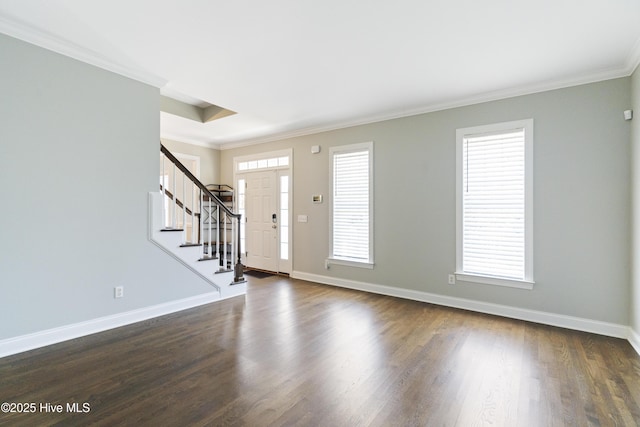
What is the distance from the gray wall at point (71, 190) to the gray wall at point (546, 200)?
10.6 ft

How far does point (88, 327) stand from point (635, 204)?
18.3 feet

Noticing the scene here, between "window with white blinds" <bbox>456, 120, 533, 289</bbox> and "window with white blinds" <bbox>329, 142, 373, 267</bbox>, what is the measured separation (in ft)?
4.54

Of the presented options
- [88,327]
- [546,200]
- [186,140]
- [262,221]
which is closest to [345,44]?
[546,200]

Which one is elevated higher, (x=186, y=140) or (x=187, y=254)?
(x=186, y=140)

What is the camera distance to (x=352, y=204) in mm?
5113

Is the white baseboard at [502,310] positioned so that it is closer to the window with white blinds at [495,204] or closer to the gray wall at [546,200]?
the gray wall at [546,200]

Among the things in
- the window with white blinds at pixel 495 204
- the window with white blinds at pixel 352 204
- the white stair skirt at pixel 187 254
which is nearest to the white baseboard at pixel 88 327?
the white stair skirt at pixel 187 254

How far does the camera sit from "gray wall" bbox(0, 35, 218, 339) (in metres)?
2.66

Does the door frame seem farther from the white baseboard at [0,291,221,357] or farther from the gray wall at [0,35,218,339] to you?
the gray wall at [0,35,218,339]

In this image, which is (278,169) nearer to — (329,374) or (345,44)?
(345,44)

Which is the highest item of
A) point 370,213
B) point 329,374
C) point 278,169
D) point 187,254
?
point 278,169

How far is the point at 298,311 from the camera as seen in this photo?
3.89 meters

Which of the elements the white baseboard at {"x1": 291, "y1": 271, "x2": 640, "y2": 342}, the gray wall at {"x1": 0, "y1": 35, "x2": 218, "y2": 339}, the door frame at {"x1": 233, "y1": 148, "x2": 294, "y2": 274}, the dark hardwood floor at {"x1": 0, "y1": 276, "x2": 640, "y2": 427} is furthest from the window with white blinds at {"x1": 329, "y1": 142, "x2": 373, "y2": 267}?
the gray wall at {"x1": 0, "y1": 35, "x2": 218, "y2": 339}

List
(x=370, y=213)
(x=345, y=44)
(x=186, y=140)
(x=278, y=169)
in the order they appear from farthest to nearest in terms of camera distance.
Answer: (x=186, y=140), (x=278, y=169), (x=370, y=213), (x=345, y=44)
